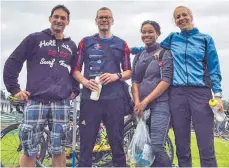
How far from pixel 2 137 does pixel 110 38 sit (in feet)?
8.43

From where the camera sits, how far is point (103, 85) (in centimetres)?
412

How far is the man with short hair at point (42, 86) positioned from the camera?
3.94 metres

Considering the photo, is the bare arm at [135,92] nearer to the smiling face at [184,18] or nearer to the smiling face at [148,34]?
the smiling face at [148,34]

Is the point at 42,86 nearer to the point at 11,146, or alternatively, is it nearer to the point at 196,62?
the point at 196,62

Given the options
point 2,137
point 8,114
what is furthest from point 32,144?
point 8,114

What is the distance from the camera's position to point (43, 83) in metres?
3.96

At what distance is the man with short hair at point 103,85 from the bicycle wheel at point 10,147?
1.92m

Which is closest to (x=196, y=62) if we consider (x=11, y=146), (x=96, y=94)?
(x=96, y=94)

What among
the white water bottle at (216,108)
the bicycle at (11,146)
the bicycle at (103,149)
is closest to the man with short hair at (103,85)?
the white water bottle at (216,108)

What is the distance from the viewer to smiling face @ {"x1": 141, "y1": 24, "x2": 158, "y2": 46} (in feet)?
13.6

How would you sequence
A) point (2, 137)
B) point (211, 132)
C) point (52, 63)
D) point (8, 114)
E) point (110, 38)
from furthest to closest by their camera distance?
point (8, 114) < point (2, 137) < point (110, 38) < point (52, 63) < point (211, 132)

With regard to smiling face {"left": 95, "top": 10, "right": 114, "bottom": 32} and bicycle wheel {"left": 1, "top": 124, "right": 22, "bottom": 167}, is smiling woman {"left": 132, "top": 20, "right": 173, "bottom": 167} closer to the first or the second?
smiling face {"left": 95, "top": 10, "right": 114, "bottom": 32}

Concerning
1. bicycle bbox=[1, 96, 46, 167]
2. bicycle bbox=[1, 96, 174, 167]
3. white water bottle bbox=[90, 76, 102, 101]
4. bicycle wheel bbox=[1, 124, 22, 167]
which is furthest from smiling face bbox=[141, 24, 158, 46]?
bicycle wheel bbox=[1, 124, 22, 167]

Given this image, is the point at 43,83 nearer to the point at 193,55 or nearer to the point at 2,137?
the point at 193,55
